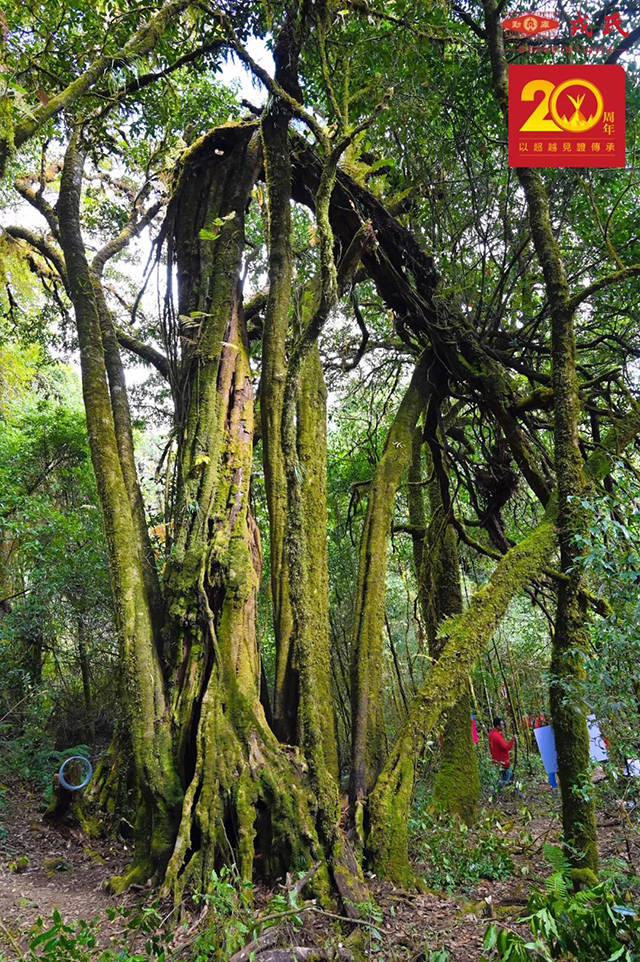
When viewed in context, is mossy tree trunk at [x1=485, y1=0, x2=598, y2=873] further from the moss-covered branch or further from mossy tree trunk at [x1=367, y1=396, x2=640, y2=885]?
the moss-covered branch

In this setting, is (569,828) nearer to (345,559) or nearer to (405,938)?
(405,938)

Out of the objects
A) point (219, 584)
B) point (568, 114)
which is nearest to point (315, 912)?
point (219, 584)

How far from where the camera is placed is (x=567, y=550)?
3.36m

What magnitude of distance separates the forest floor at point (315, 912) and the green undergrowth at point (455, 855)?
44 millimetres

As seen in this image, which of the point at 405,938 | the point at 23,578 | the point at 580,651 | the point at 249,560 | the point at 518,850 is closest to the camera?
the point at 405,938

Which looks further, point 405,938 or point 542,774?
point 542,774

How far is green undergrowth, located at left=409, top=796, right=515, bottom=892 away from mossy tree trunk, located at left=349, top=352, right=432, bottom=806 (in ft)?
1.77

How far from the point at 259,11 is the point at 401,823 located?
236 inches

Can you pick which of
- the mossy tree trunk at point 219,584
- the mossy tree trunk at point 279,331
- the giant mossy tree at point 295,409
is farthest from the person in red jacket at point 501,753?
the mossy tree trunk at point 219,584

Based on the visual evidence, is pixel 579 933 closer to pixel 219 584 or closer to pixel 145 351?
pixel 219 584

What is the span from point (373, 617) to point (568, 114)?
394 centimetres

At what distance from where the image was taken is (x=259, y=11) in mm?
4797

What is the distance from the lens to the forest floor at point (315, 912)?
2436 millimetres

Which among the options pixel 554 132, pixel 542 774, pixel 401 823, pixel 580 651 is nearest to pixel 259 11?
pixel 554 132
